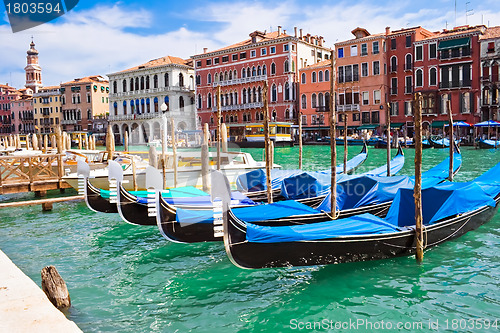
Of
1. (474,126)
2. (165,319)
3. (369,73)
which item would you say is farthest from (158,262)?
(369,73)

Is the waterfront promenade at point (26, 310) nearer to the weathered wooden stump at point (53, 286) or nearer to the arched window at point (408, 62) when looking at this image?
the weathered wooden stump at point (53, 286)

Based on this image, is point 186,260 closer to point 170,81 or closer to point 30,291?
point 30,291

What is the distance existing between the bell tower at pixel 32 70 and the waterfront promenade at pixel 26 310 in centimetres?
6479

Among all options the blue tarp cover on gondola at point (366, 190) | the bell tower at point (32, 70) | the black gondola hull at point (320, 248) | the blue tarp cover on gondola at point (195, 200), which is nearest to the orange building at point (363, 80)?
the blue tarp cover on gondola at point (366, 190)

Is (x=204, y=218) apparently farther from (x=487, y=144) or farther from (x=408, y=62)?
(x=408, y=62)

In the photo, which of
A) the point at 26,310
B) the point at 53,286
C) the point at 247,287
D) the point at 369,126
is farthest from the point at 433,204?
the point at 369,126

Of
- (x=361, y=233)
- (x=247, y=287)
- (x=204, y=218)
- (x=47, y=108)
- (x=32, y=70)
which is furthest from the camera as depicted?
(x=32, y=70)

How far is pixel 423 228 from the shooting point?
5.60m

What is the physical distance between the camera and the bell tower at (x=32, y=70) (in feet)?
201

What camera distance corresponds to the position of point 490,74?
27.4 meters

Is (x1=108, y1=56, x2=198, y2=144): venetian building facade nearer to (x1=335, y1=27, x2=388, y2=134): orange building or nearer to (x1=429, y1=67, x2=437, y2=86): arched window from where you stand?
(x1=335, y1=27, x2=388, y2=134): orange building

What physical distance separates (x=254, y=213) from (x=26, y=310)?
11.2 feet

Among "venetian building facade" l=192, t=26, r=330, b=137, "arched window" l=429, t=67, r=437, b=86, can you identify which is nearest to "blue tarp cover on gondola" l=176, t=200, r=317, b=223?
"arched window" l=429, t=67, r=437, b=86

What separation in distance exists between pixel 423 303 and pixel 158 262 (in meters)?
3.30
